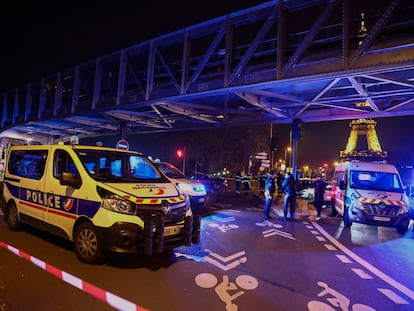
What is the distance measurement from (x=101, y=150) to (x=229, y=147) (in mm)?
44886

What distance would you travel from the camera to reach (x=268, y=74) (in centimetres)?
1007

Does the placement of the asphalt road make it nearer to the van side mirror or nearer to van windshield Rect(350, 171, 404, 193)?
the van side mirror

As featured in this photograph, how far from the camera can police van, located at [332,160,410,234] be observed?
9.16 m

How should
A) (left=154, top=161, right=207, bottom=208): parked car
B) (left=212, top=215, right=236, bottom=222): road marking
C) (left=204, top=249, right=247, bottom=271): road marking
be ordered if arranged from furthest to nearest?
(left=154, top=161, right=207, bottom=208): parked car → (left=212, top=215, right=236, bottom=222): road marking → (left=204, top=249, right=247, bottom=271): road marking

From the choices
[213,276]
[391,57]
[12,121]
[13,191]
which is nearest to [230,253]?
[213,276]

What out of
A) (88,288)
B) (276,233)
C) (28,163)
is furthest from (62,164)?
(276,233)

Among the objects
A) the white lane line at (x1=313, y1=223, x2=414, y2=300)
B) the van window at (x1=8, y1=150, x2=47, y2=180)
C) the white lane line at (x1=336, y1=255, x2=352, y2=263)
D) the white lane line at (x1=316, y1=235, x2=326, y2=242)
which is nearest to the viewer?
the white lane line at (x1=313, y1=223, x2=414, y2=300)

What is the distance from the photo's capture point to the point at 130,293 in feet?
13.6

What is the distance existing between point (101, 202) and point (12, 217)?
11.7ft

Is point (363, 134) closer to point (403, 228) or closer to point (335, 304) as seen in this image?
point (403, 228)

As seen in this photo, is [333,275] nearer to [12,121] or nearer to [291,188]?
[291,188]

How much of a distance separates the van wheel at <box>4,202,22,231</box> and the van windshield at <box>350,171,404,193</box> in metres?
9.35

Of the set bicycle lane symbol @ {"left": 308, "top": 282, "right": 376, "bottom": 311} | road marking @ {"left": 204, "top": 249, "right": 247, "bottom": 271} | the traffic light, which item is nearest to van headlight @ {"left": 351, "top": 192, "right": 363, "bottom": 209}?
road marking @ {"left": 204, "top": 249, "right": 247, "bottom": 271}

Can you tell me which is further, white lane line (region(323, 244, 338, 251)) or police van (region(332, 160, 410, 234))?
police van (region(332, 160, 410, 234))
